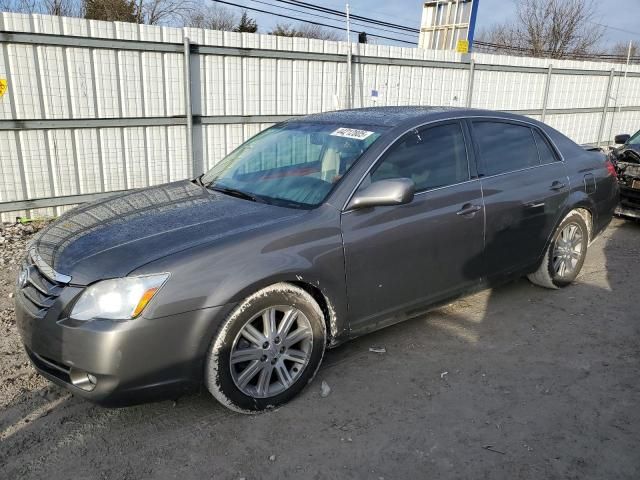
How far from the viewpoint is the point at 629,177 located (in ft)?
22.7

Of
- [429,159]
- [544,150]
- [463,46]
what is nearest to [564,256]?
[544,150]

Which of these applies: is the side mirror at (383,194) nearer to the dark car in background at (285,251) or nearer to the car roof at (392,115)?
the dark car in background at (285,251)

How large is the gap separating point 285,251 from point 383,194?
70 cm

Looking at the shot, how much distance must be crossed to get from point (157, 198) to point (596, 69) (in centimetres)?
1410

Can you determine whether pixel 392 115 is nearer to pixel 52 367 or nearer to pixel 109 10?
pixel 52 367

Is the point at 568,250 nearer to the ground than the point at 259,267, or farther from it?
nearer to the ground

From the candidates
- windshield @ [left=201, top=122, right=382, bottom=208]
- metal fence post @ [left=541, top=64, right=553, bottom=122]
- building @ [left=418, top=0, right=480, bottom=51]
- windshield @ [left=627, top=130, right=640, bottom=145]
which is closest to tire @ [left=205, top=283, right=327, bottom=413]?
windshield @ [left=201, top=122, right=382, bottom=208]

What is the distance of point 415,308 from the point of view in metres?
3.68

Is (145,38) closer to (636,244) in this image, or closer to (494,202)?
(494,202)

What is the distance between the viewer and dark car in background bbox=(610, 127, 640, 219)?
686 centimetres

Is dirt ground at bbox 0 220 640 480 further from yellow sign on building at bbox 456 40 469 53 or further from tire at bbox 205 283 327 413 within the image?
yellow sign on building at bbox 456 40 469 53

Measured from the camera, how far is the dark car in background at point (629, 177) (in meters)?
6.86

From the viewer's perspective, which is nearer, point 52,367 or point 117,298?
point 117,298

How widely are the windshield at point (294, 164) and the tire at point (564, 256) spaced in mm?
2204
